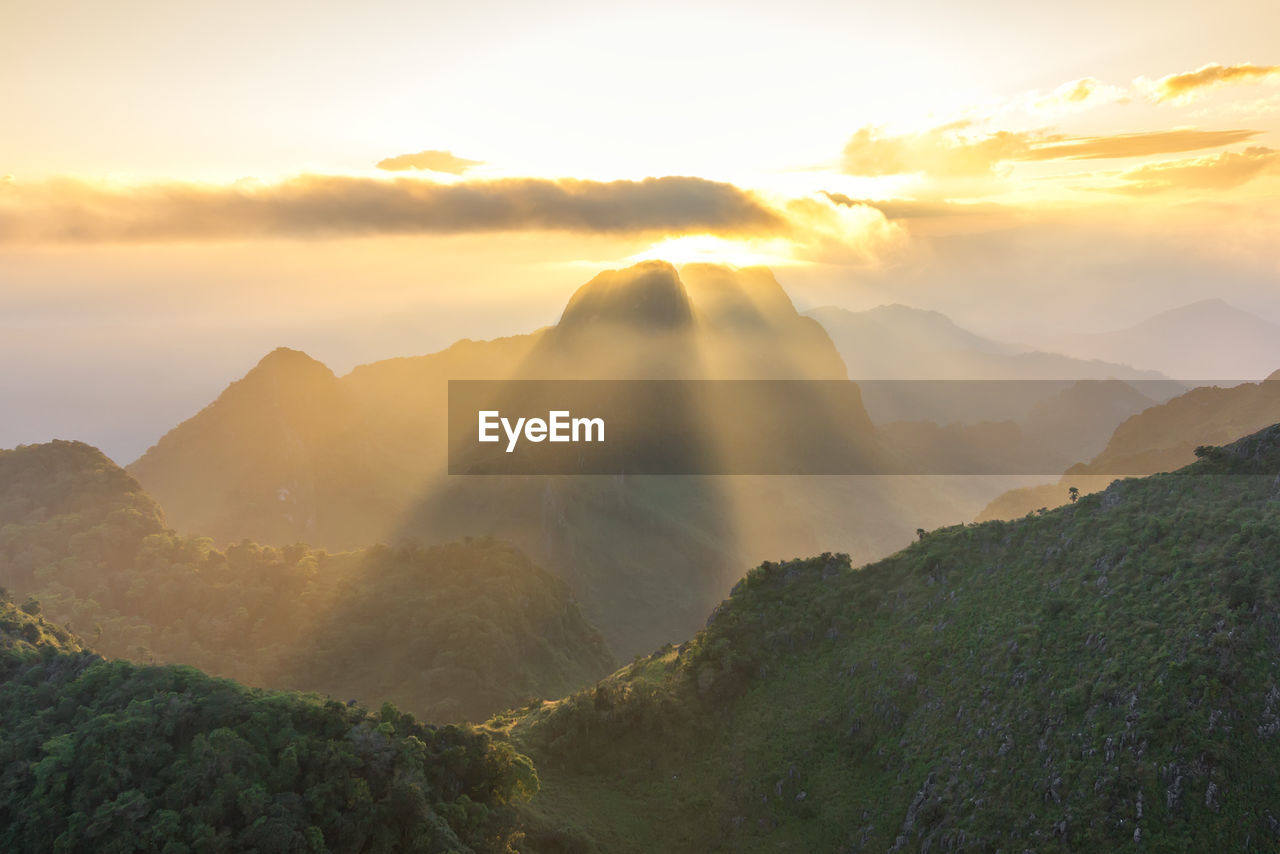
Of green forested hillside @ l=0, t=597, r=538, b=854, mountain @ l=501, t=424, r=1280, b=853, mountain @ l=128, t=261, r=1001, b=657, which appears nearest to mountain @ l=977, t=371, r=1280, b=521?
mountain @ l=128, t=261, r=1001, b=657

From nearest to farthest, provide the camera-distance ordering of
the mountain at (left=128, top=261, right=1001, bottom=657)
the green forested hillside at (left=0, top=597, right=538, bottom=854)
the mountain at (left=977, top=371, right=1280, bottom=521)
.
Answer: the green forested hillside at (left=0, top=597, right=538, bottom=854), the mountain at (left=977, top=371, right=1280, bottom=521), the mountain at (left=128, top=261, right=1001, bottom=657)

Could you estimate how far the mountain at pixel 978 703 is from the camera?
3769 cm

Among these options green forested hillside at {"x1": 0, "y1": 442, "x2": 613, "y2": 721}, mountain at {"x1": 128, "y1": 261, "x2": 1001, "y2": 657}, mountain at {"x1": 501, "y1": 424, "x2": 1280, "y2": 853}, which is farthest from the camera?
mountain at {"x1": 128, "y1": 261, "x2": 1001, "y2": 657}

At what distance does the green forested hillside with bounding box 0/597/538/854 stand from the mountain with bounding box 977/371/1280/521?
5514 inches

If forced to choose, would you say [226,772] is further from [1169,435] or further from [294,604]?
[1169,435]

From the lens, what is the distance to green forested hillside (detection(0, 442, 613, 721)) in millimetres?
93750

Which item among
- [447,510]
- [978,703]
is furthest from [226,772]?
[447,510]

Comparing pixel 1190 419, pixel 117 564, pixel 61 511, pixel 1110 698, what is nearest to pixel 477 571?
pixel 117 564

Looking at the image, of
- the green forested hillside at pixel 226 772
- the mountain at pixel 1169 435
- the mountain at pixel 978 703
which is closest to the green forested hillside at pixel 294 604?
the mountain at pixel 978 703

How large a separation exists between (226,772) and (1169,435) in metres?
187

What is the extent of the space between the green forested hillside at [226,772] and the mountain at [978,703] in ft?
20.6

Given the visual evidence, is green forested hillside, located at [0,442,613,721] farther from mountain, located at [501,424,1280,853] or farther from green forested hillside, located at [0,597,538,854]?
green forested hillside, located at [0,597,538,854]

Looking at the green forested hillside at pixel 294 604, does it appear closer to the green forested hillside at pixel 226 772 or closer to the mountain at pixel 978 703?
the mountain at pixel 978 703

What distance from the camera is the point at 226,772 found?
37.1 m
